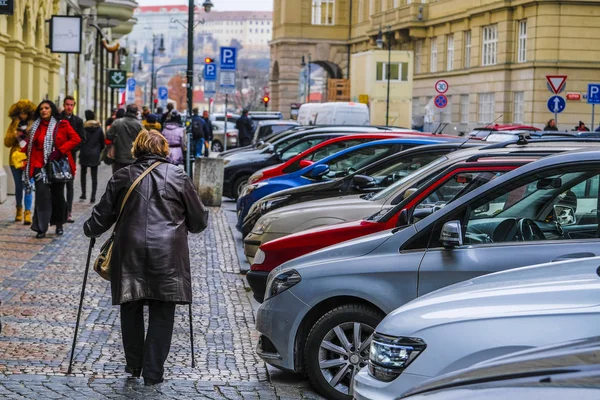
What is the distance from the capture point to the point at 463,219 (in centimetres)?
719

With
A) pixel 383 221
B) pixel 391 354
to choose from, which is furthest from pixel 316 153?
pixel 391 354

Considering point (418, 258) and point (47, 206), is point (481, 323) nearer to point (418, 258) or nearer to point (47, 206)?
point (418, 258)

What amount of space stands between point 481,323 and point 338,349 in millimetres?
2876

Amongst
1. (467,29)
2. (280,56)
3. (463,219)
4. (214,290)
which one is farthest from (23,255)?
(280,56)

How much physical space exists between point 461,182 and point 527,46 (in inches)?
1717

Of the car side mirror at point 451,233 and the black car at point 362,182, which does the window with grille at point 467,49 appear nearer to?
the black car at point 362,182

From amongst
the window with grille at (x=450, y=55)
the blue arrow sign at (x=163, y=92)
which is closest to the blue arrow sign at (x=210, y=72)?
the window with grille at (x=450, y=55)

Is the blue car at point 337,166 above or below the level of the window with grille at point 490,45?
below

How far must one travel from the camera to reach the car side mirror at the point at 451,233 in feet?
22.0

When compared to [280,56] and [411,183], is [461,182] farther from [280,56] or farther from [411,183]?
[280,56]

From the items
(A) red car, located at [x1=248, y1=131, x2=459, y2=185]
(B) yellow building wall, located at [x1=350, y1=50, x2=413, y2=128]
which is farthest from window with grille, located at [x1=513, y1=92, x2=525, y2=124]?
(A) red car, located at [x1=248, y1=131, x2=459, y2=185]

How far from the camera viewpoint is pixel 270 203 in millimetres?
14062

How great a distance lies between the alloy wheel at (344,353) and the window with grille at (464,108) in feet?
168

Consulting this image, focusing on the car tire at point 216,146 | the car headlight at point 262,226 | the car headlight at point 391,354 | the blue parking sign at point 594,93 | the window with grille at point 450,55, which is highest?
the window with grille at point 450,55
